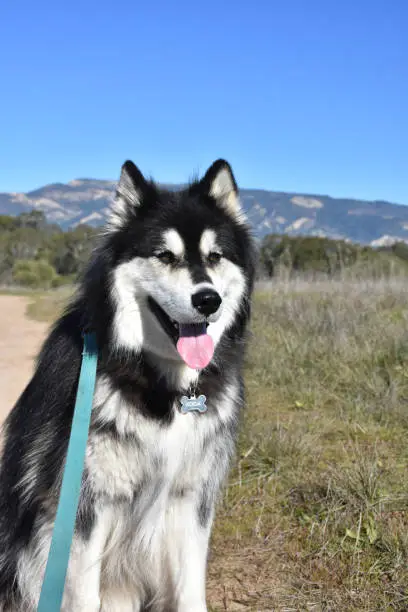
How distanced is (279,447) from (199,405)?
1574 mm

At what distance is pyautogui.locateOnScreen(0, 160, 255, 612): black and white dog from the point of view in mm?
2404

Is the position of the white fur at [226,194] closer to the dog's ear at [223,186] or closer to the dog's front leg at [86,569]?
the dog's ear at [223,186]

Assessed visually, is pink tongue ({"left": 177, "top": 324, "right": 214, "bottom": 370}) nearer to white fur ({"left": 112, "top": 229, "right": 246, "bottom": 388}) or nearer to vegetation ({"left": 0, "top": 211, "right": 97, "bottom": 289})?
white fur ({"left": 112, "top": 229, "right": 246, "bottom": 388})

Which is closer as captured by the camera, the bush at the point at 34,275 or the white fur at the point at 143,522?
the white fur at the point at 143,522

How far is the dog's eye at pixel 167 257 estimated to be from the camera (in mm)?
2660

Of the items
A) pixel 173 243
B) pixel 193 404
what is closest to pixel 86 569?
pixel 193 404

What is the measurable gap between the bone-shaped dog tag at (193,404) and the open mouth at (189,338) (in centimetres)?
14

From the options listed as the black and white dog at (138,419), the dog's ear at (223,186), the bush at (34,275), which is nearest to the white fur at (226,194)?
the dog's ear at (223,186)

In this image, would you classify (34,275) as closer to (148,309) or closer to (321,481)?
(321,481)

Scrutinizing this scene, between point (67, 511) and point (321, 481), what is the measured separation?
1782mm

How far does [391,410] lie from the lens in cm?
462

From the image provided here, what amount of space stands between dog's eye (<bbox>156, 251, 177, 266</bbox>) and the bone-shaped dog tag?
2.01ft

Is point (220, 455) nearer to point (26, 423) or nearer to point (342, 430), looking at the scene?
point (26, 423)

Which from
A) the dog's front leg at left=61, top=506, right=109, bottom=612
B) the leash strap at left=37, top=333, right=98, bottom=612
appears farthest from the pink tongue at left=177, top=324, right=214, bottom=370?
the dog's front leg at left=61, top=506, right=109, bottom=612
